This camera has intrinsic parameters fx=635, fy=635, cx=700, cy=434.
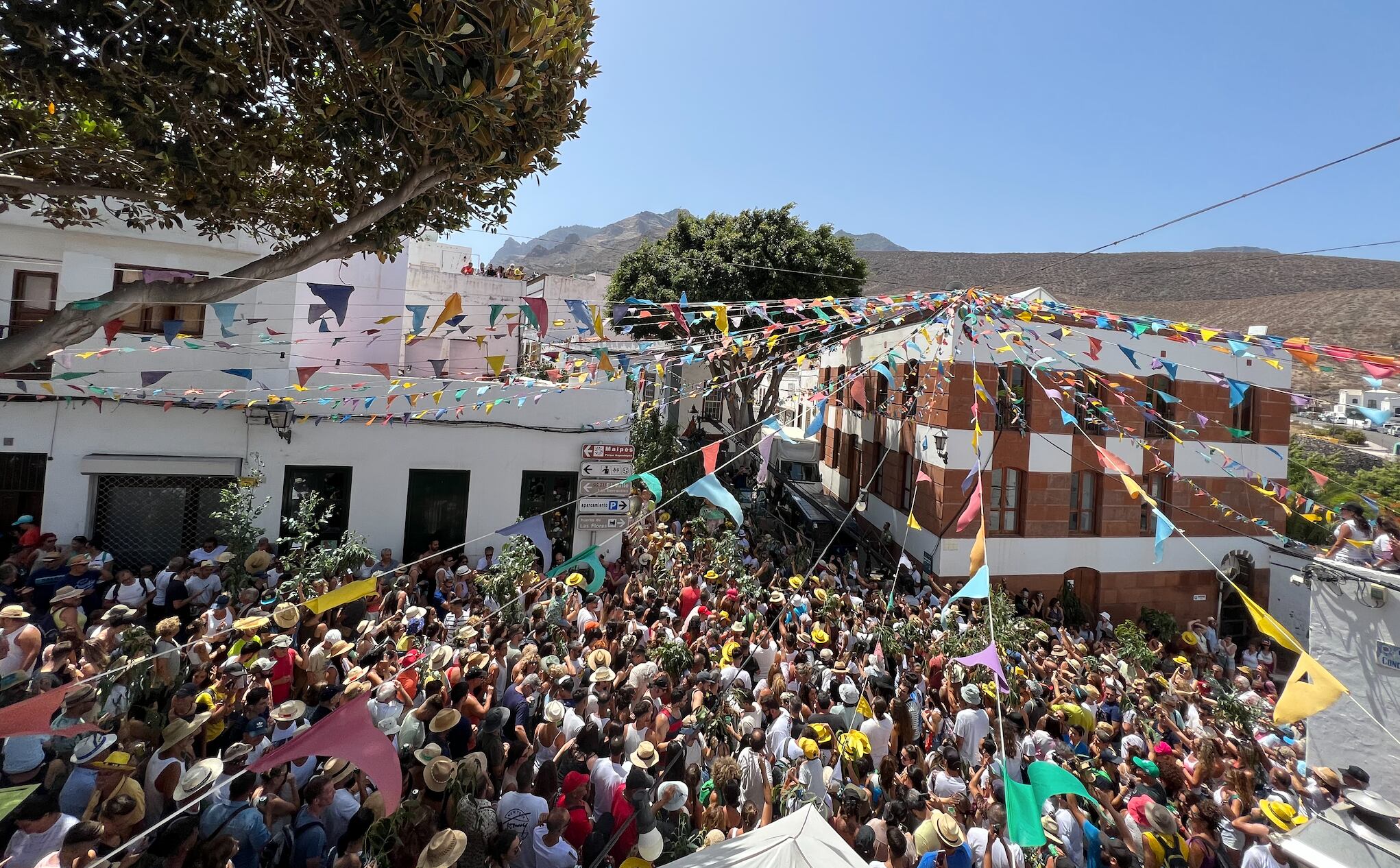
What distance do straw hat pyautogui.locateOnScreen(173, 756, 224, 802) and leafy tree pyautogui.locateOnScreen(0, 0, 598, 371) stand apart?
2.66 metres

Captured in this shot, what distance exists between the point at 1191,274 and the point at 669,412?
6893 centimetres

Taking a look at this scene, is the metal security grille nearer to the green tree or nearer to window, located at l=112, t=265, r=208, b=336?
A: window, located at l=112, t=265, r=208, b=336

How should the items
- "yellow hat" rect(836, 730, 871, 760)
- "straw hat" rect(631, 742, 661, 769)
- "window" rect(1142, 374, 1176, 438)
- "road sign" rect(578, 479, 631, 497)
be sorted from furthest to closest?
"window" rect(1142, 374, 1176, 438), "road sign" rect(578, 479, 631, 497), "yellow hat" rect(836, 730, 871, 760), "straw hat" rect(631, 742, 661, 769)

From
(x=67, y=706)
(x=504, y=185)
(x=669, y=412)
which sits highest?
(x=504, y=185)

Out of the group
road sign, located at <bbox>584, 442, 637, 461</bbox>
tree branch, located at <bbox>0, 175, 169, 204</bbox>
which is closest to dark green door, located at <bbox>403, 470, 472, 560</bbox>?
road sign, located at <bbox>584, 442, 637, 461</bbox>

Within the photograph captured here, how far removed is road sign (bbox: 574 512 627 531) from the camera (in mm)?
12070

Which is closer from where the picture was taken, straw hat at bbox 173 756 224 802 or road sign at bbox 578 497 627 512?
straw hat at bbox 173 756 224 802

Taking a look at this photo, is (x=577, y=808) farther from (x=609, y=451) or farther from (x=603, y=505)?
(x=609, y=451)

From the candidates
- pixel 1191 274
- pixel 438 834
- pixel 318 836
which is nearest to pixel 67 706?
pixel 318 836

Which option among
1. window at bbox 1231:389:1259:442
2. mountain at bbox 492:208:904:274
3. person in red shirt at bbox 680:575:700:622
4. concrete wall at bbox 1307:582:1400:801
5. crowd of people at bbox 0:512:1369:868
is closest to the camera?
crowd of people at bbox 0:512:1369:868

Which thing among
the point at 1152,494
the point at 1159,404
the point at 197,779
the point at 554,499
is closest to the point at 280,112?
the point at 197,779

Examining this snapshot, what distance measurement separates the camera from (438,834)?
3.66 metres

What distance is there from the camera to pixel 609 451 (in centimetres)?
1224

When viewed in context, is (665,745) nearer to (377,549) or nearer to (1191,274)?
(377,549)
